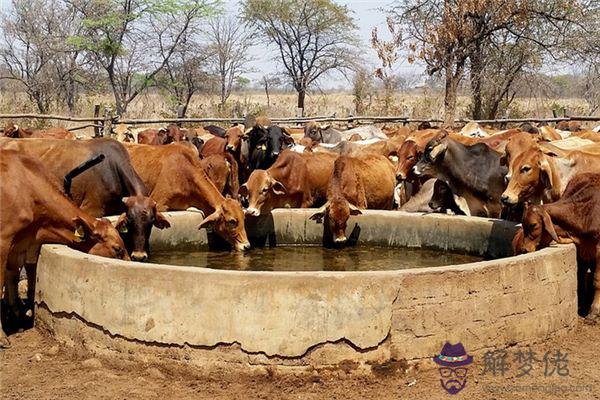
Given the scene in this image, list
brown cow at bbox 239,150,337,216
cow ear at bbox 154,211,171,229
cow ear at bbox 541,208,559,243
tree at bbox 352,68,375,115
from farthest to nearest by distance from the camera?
tree at bbox 352,68,375,115, brown cow at bbox 239,150,337,216, cow ear at bbox 154,211,171,229, cow ear at bbox 541,208,559,243

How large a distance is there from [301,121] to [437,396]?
2046cm

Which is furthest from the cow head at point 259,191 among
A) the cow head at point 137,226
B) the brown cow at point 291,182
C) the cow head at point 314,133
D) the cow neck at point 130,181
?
the cow head at point 314,133

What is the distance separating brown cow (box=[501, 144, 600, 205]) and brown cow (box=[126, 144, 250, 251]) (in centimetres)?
317

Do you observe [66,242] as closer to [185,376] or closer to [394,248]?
[185,376]

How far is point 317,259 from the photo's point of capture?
27.0 feet

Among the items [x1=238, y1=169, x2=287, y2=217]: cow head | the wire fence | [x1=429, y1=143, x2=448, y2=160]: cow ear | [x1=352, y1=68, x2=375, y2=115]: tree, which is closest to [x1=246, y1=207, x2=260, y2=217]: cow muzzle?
[x1=238, y1=169, x2=287, y2=217]: cow head

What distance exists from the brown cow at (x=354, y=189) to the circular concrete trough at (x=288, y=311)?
3158 millimetres

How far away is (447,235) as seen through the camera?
8.45 metres

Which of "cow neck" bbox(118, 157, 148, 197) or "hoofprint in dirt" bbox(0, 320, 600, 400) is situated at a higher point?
"cow neck" bbox(118, 157, 148, 197)

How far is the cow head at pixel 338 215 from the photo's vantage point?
341 inches

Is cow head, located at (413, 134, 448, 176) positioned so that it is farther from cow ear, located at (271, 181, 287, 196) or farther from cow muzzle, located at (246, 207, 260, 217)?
cow muzzle, located at (246, 207, 260, 217)

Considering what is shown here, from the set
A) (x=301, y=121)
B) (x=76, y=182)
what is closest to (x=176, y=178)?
(x=76, y=182)

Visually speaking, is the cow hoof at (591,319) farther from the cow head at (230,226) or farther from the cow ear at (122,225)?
the cow ear at (122,225)

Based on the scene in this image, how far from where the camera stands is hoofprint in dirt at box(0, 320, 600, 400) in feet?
16.3
